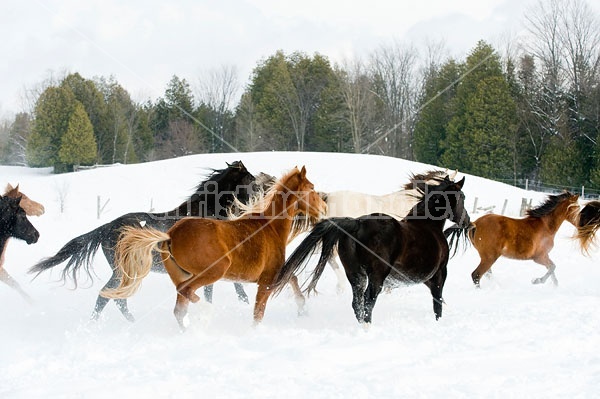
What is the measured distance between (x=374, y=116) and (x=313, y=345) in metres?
36.3

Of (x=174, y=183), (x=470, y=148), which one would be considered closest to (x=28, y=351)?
(x=174, y=183)

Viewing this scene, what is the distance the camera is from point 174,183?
70.2 feet

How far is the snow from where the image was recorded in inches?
149

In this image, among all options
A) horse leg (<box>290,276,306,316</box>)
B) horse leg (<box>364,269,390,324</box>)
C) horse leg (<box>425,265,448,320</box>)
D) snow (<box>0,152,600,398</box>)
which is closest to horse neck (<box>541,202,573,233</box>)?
snow (<box>0,152,600,398</box>)

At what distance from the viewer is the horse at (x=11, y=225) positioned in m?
7.01

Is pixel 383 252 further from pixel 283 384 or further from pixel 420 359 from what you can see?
pixel 283 384

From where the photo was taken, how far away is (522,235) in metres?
8.19

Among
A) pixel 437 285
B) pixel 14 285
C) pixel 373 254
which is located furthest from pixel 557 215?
pixel 14 285

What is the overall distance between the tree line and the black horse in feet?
66.6

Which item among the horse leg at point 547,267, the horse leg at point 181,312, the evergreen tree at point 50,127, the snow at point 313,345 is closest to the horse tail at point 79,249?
the snow at point 313,345

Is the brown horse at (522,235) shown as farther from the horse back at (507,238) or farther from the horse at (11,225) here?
the horse at (11,225)

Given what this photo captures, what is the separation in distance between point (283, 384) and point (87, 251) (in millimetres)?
3612

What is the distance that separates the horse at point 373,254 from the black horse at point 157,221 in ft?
4.74

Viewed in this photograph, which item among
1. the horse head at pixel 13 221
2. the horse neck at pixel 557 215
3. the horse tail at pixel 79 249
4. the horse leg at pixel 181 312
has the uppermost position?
the horse neck at pixel 557 215
